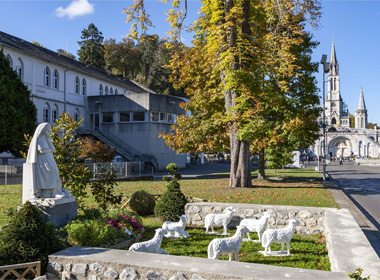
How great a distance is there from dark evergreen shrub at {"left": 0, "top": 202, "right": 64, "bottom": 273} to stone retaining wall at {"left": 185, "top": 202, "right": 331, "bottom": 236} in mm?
5397

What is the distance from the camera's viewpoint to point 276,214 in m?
9.88

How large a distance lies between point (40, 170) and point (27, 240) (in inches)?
89.7

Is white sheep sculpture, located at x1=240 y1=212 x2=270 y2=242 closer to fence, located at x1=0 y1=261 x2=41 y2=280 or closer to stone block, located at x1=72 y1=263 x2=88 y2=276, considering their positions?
stone block, located at x1=72 y1=263 x2=88 y2=276

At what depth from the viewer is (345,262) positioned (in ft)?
16.1

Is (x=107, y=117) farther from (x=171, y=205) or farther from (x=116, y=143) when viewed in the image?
(x=171, y=205)

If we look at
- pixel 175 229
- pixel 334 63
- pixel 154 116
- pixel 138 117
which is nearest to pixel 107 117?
pixel 138 117

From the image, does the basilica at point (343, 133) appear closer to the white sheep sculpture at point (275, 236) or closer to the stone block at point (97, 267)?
the white sheep sculpture at point (275, 236)

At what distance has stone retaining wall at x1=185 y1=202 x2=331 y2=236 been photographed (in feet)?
31.1

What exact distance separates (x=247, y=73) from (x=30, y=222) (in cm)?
1342

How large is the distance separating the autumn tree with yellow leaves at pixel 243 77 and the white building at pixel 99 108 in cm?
1505

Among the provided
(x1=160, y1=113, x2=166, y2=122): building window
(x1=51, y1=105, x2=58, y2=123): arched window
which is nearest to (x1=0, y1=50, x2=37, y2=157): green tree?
(x1=51, y1=105, x2=58, y2=123): arched window

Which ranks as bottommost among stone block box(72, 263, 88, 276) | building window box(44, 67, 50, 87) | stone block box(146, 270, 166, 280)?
stone block box(72, 263, 88, 276)

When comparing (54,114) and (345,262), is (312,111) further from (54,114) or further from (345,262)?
(54,114)

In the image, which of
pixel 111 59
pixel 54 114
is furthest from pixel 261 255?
pixel 111 59
